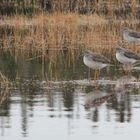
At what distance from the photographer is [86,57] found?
1552cm

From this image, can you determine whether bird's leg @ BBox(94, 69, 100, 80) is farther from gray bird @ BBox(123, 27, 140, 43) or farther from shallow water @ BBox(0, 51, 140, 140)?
gray bird @ BBox(123, 27, 140, 43)

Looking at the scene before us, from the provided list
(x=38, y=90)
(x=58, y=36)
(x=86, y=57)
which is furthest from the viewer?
(x=58, y=36)

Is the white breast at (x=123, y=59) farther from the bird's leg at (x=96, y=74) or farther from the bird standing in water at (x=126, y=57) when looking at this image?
the bird's leg at (x=96, y=74)

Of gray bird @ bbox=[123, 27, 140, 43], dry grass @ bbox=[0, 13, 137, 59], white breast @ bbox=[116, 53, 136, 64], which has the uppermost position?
white breast @ bbox=[116, 53, 136, 64]

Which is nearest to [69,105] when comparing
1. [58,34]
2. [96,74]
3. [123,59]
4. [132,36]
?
[96,74]

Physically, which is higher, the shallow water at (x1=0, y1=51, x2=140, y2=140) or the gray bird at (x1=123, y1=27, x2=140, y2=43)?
the shallow water at (x1=0, y1=51, x2=140, y2=140)

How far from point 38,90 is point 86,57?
189 cm

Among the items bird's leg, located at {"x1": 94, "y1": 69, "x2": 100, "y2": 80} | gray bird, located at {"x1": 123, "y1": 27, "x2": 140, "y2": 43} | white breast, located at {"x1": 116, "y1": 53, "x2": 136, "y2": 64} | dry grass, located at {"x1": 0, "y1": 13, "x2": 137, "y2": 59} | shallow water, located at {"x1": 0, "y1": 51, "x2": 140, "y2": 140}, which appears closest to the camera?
shallow water, located at {"x1": 0, "y1": 51, "x2": 140, "y2": 140}

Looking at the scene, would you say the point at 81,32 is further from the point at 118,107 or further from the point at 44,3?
the point at 118,107

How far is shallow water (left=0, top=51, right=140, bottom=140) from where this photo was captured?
10.4 metres

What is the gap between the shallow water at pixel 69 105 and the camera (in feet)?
34.3

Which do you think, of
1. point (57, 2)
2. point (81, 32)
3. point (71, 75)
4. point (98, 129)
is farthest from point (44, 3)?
point (98, 129)

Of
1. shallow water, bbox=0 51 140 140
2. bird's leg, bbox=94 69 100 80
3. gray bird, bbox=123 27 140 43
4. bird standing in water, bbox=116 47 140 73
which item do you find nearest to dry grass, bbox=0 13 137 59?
gray bird, bbox=123 27 140 43

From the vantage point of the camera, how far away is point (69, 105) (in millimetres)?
12453
